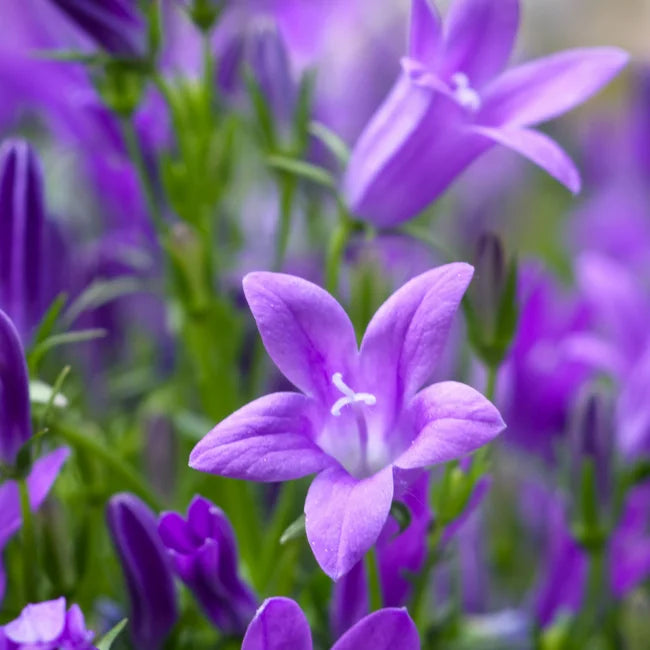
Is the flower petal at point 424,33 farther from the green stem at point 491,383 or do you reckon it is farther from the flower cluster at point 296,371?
the green stem at point 491,383

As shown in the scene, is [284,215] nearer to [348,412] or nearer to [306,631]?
[348,412]

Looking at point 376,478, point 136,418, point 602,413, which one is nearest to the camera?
point 376,478

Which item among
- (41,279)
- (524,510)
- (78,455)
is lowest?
(524,510)

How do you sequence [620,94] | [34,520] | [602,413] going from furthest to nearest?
[620,94]
[602,413]
[34,520]

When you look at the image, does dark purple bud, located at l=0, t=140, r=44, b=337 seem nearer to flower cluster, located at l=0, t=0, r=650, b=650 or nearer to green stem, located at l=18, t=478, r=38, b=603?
flower cluster, located at l=0, t=0, r=650, b=650

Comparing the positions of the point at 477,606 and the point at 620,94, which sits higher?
the point at 620,94

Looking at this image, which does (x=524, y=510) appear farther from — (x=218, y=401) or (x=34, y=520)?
(x=34, y=520)

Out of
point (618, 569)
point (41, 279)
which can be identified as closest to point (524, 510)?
point (618, 569)
